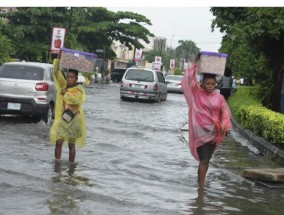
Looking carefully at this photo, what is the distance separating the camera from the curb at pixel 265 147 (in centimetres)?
946

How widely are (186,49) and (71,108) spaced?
393 ft

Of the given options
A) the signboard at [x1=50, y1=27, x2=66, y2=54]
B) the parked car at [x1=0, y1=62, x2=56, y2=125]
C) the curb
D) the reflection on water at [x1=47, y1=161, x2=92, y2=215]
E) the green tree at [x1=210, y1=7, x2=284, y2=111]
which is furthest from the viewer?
the signboard at [x1=50, y1=27, x2=66, y2=54]

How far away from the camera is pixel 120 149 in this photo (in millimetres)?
10391

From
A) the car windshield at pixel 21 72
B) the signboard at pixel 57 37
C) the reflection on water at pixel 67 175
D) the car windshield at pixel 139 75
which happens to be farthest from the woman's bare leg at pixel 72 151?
the signboard at pixel 57 37

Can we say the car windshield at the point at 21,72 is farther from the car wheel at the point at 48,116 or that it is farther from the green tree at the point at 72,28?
the green tree at the point at 72,28

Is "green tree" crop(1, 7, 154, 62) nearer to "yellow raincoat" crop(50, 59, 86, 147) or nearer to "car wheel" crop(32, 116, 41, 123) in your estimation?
"car wheel" crop(32, 116, 41, 123)

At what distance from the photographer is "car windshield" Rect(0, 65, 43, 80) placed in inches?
528

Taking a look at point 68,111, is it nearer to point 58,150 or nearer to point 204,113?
point 58,150

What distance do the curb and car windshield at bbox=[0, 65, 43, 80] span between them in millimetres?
5323

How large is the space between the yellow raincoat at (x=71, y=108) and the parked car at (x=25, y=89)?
16.7 feet

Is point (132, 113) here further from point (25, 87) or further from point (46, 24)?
point (46, 24)

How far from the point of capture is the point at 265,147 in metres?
10.6

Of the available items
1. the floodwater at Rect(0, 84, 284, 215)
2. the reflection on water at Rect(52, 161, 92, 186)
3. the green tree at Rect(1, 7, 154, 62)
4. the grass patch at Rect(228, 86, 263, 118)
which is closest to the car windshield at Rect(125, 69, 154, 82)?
the grass patch at Rect(228, 86, 263, 118)

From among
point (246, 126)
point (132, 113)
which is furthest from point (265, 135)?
point (132, 113)
